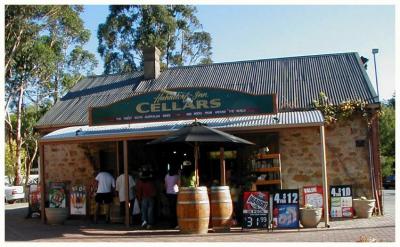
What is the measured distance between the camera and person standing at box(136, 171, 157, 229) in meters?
11.8

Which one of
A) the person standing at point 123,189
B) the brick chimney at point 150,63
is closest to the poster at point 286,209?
the person standing at point 123,189

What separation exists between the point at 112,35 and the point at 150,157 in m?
19.1

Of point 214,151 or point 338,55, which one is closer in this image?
point 214,151

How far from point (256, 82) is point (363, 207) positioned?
544 centimetres

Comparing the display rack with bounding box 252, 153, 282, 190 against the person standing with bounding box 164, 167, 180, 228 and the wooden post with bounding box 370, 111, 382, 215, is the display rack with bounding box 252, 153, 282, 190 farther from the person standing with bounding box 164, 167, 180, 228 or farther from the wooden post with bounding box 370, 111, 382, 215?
the wooden post with bounding box 370, 111, 382, 215

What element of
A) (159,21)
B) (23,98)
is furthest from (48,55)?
(159,21)

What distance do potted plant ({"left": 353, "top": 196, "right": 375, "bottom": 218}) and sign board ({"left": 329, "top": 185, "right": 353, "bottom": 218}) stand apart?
1.04 ft

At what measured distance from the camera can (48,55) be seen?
89.8 feet

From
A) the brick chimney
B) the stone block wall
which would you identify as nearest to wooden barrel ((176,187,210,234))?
the stone block wall

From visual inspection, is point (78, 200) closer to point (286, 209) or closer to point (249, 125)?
point (249, 125)

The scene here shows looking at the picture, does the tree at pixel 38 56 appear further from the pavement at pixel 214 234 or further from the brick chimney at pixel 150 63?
the pavement at pixel 214 234

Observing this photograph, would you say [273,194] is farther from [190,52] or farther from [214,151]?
[190,52]

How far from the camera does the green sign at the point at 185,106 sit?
12055 millimetres

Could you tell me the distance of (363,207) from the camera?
12328 mm
